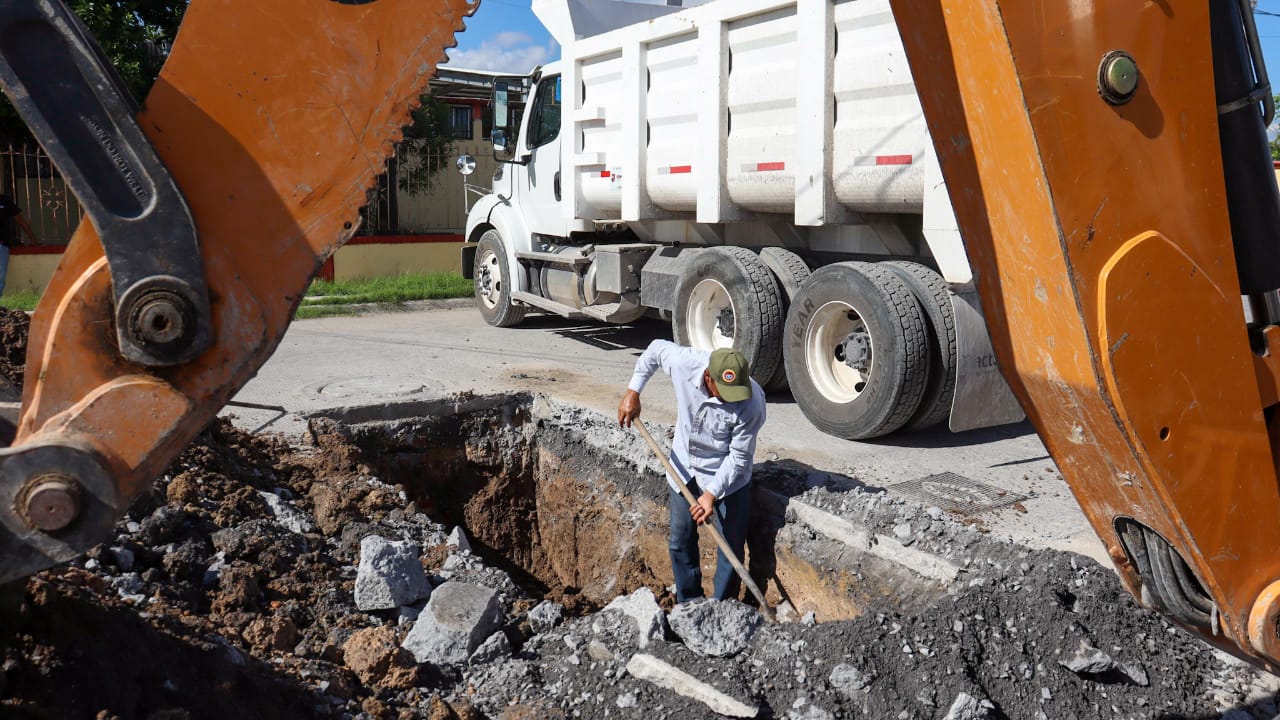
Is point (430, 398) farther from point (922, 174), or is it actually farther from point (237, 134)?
point (237, 134)

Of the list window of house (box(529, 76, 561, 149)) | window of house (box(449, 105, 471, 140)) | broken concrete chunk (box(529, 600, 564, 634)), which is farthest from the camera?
window of house (box(449, 105, 471, 140))

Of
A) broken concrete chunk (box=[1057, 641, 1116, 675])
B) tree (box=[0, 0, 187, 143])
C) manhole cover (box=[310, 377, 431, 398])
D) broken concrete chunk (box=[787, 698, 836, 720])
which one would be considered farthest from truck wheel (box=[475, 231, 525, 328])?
broken concrete chunk (box=[1057, 641, 1116, 675])

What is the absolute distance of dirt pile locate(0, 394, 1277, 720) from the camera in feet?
10.4

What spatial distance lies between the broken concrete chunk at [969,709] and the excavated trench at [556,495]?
1.70 m

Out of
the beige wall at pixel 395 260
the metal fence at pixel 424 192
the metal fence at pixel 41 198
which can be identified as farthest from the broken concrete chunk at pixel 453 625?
the metal fence at pixel 424 192

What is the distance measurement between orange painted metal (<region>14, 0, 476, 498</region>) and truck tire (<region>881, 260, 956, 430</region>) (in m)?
5.11

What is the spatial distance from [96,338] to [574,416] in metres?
5.18

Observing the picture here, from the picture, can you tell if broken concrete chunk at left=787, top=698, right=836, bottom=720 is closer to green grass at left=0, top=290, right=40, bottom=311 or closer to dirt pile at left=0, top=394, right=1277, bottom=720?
dirt pile at left=0, top=394, right=1277, bottom=720

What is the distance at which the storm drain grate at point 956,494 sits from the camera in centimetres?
579

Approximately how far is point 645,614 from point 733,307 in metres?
4.12

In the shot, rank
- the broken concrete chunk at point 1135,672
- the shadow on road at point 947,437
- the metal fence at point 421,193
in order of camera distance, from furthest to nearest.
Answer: the metal fence at point 421,193
the shadow on road at point 947,437
the broken concrete chunk at point 1135,672

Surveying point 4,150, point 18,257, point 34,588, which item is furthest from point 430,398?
point 4,150

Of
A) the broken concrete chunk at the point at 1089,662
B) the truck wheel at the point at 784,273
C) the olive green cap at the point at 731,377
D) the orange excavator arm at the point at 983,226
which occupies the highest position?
the orange excavator arm at the point at 983,226

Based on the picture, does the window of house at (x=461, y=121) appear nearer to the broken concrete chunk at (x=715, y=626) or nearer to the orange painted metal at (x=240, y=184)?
the broken concrete chunk at (x=715, y=626)
